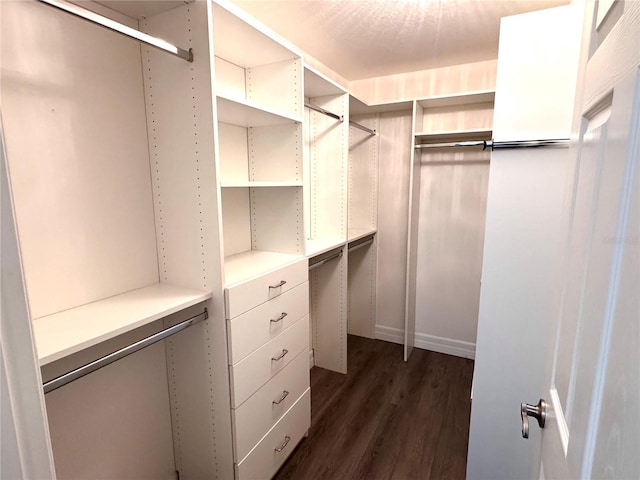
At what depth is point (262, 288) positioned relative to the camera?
158 centimetres

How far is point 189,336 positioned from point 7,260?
1181 mm

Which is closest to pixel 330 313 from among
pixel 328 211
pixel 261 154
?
pixel 328 211

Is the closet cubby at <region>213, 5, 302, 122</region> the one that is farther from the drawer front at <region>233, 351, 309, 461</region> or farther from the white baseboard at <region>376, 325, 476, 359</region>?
the white baseboard at <region>376, 325, 476, 359</region>

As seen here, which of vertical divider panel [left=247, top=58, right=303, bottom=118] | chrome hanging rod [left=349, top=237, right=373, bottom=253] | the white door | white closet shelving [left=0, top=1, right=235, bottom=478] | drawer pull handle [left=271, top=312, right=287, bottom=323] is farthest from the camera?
chrome hanging rod [left=349, top=237, right=373, bottom=253]

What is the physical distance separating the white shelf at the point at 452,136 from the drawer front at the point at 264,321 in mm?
1641

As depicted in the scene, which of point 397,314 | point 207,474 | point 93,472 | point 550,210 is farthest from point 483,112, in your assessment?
point 93,472

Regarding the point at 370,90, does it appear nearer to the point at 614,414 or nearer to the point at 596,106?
the point at 596,106

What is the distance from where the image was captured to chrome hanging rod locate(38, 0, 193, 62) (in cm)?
92

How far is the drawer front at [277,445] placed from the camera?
160 cm

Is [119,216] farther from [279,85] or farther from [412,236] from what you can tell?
[412,236]

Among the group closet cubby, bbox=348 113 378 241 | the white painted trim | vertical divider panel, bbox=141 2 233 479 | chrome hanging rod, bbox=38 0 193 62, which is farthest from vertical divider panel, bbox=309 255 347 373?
chrome hanging rod, bbox=38 0 193 62

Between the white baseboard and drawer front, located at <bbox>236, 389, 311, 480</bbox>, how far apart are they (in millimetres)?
1471

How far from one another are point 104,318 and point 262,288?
63 centimetres

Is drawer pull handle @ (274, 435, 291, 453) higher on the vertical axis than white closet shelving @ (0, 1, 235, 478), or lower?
lower
